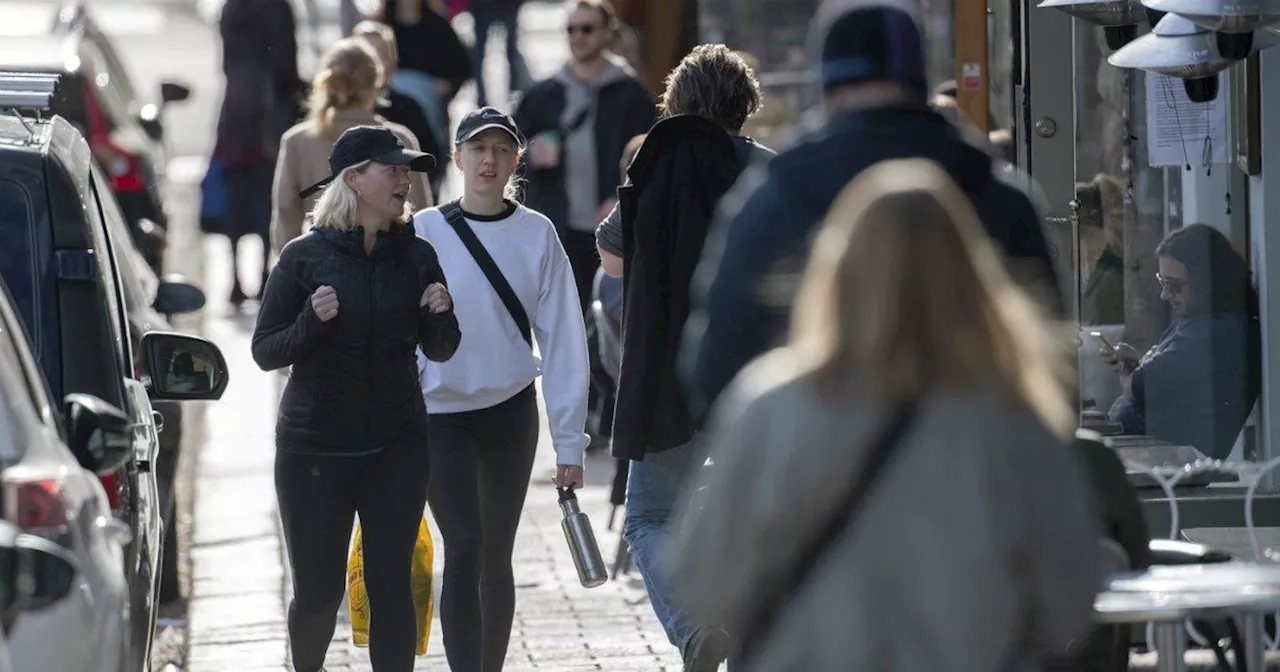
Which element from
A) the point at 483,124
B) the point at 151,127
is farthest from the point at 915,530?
the point at 151,127

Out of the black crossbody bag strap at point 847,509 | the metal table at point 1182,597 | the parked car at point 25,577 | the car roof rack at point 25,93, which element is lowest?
the metal table at point 1182,597

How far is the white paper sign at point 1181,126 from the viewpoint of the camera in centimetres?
809

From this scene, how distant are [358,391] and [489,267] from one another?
0.62m

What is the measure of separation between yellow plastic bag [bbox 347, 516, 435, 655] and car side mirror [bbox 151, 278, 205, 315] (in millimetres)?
1382

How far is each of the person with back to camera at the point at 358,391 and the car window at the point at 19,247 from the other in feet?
3.22

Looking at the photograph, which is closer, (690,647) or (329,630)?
(690,647)

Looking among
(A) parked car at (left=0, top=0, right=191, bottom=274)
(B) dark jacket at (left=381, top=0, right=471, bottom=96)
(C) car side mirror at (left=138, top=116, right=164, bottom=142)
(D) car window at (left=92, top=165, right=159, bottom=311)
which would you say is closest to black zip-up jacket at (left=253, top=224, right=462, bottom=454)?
(D) car window at (left=92, top=165, right=159, bottom=311)

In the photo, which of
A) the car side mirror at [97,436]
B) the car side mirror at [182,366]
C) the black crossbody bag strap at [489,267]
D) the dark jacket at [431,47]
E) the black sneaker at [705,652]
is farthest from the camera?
the dark jacket at [431,47]

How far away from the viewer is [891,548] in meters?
3.62

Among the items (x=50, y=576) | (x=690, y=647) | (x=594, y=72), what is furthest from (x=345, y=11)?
(x=50, y=576)

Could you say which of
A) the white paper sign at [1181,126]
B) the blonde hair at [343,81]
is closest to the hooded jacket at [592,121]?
the blonde hair at [343,81]

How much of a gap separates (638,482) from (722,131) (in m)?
0.94

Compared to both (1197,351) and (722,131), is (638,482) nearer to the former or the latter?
(722,131)

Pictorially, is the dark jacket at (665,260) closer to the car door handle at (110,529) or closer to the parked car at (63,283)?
the parked car at (63,283)
